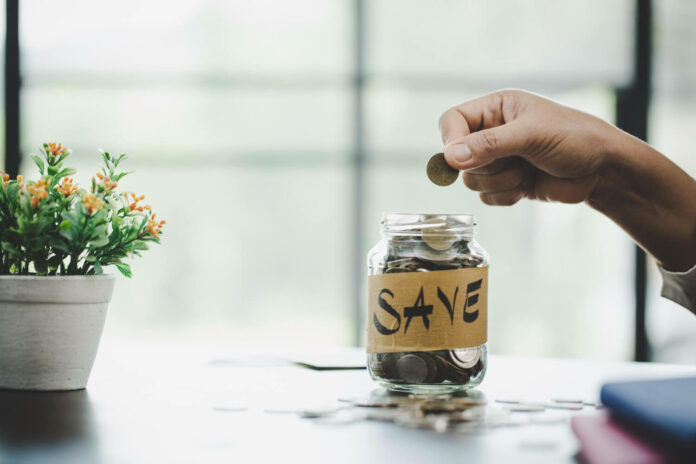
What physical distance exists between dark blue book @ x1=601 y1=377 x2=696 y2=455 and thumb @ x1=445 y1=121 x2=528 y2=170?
448 mm

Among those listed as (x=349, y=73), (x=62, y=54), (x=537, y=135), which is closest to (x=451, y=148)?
(x=537, y=135)

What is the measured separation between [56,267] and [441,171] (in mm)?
540

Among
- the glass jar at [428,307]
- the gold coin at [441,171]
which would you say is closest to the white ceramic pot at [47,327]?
the glass jar at [428,307]

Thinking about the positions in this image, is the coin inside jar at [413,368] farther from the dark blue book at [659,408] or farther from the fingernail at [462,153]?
the fingernail at [462,153]

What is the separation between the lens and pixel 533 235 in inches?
151

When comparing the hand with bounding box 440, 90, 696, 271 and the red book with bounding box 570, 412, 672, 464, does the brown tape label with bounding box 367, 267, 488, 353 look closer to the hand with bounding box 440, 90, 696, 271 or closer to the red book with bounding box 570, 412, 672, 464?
the red book with bounding box 570, 412, 672, 464

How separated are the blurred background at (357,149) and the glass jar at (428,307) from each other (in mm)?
2864

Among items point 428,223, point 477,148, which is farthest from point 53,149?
point 477,148

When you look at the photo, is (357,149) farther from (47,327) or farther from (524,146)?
(47,327)

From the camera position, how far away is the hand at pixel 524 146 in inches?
45.7

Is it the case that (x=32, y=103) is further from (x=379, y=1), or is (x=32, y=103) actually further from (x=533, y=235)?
(x=533, y=235)

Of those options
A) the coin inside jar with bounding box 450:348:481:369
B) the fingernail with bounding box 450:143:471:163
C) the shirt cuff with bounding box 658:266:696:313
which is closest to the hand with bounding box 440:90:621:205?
the fingernail with bounding box 450:143:471:163

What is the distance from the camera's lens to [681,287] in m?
1.35

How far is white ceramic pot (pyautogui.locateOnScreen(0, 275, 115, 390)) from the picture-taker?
938mm
